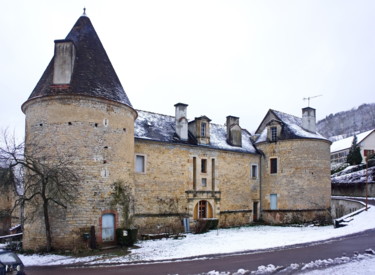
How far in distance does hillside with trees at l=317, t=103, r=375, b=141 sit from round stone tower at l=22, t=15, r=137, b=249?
123023 millimetres

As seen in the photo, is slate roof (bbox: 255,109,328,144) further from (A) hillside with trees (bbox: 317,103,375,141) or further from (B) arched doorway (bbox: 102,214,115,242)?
(A) hillside with trees (bbox: 317,103,375,141)

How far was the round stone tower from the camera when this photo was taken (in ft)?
62.7

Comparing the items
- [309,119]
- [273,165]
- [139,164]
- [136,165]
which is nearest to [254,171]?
[273,165]

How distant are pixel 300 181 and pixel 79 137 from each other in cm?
1906

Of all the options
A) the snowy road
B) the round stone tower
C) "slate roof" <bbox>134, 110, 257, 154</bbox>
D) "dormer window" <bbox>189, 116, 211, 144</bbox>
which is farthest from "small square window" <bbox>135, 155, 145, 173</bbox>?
"dormer window" <bbox>189, 116, 211, 144</bbox>

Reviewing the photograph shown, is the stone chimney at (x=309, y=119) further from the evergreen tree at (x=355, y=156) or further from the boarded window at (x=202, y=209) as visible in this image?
the evergreen tree at (x=355, y=156)

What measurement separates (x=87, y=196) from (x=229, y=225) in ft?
46.9

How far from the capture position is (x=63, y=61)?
20375 mm

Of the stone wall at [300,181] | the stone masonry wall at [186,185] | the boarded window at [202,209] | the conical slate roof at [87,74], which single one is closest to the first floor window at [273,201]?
the stone wall at [300,181]

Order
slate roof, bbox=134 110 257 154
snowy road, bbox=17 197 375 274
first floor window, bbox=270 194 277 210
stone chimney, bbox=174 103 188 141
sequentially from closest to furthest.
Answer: snowy road, bbox=17 197 375 274, slate roof, bbox=134 110 257 154, stone chimney, bbox=174 103 188 141, first floor window, bbox=270 194 277 210

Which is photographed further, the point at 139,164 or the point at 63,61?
the point at 139,164

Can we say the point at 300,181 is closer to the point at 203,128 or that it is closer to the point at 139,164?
the point at 203,128

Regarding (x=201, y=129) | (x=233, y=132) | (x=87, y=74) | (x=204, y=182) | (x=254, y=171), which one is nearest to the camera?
(x=87, y=74)

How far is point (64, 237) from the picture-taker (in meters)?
18.7
